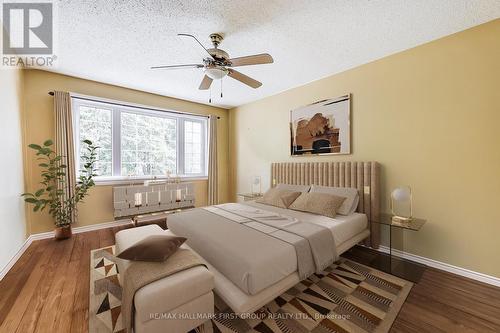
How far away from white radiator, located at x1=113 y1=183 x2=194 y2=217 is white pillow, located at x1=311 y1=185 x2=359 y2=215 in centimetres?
293

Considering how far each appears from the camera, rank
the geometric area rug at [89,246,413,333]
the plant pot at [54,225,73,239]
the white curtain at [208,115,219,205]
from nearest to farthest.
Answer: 1. the geometric area rug at [89,246,413,333]
2. the plant pot at [54,225,73,239]
3. the white curtain at [208,115,219,205]

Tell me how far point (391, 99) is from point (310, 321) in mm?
2828

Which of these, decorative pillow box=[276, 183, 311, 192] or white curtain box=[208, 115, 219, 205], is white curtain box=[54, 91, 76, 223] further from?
decorative pillow box=[276, 183, 311, 192]

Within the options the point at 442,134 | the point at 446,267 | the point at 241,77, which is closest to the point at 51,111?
the point at 241,77

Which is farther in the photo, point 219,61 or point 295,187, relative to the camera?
point 295,187

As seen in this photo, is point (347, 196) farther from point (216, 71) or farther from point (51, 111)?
point (51, 111)

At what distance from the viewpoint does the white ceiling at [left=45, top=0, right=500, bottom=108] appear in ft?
6.25

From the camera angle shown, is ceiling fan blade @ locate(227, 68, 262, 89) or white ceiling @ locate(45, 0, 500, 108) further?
ceiling fan blade @ locate(227, 68, 262, 89)

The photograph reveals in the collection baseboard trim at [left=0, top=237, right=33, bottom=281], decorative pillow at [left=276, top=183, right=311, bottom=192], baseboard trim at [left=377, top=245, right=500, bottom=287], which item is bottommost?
baseboard trim at [left=377, top=245, right=500, bottom=287]

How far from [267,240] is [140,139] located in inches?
149

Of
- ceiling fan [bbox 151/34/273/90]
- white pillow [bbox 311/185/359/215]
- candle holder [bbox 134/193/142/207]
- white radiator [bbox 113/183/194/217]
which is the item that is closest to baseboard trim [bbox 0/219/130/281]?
white radiator [bbox 113/183/194/217]

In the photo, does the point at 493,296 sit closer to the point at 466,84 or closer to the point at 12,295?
the point at 466,84

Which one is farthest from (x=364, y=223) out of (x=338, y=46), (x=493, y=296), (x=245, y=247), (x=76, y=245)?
(x=76, y=245)

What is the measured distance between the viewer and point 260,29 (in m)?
2.23
